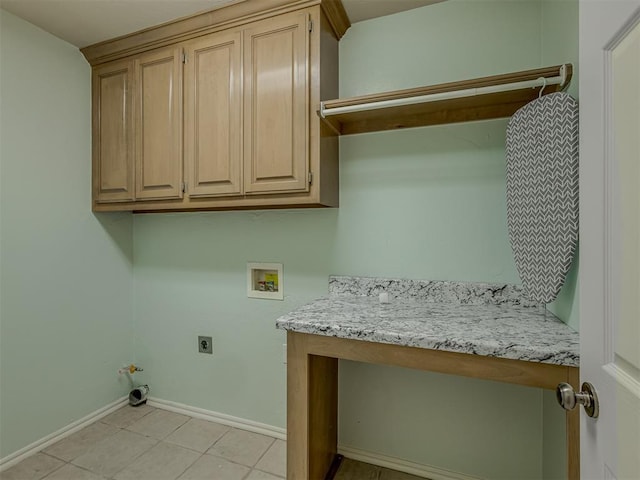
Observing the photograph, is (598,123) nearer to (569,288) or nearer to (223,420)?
(569,288)

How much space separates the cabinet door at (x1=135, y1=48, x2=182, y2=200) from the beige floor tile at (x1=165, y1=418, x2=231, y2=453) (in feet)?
4.54

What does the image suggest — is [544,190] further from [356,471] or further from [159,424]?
[159,424]

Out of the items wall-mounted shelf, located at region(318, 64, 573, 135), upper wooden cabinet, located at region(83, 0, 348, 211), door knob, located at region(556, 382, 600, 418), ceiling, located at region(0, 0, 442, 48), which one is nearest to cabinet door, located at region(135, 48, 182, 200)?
upper wooden cabinet, located at region(83, 0, 348, 211)

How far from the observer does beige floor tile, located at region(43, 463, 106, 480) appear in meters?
1.50

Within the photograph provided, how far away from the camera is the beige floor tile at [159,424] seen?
1.84m

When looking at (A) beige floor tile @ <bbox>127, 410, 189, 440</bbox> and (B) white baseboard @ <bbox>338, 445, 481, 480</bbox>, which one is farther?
(A) beige floor tile @ <bbox>127, 410, 189, 440</bbox>

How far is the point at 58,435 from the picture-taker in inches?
70.1

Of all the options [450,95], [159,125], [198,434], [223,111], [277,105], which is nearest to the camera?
[450,95]

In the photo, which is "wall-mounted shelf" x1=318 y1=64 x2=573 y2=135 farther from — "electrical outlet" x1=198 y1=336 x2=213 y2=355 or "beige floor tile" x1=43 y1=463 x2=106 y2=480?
Answer: "beige floor tile" x1=43 y1=463 x2=106 y2=480

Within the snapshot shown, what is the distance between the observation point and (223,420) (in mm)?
1959

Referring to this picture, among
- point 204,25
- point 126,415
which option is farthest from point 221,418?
point 204,25

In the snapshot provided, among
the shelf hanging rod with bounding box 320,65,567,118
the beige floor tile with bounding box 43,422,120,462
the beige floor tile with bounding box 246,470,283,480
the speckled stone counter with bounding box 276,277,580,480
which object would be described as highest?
the shelf hanging rod with bounding box 320,65,567,118

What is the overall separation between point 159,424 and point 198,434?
11.4 inches

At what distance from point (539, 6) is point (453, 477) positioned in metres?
2.19
